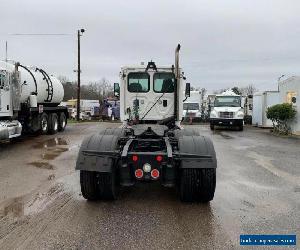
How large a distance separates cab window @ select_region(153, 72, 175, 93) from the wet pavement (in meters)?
2.49

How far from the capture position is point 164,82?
34.2 ft

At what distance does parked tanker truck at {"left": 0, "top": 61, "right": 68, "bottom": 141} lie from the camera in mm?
15672

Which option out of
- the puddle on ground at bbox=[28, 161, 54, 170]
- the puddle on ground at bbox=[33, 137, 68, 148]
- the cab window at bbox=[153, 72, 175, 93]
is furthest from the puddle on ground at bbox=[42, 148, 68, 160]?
the cab window at bbox=[153, 72, 175, 93]

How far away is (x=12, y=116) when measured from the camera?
53.7 feet

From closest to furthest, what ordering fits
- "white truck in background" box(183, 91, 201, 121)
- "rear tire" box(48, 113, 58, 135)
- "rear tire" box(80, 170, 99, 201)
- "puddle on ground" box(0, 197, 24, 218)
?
"puddle on ground" box(0, 197, 24, 218) → "rear tire" box(80, 170, 99, 201) → "rear tire" box(48, 113, 58, 135) → "white truck in background" box(183, 91, 201, 121)

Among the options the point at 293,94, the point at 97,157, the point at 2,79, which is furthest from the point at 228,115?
the point at 97,157

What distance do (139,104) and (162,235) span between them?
18.3ft

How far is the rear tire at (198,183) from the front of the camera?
650cm

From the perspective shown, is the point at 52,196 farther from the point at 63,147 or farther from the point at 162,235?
the point at 63,147

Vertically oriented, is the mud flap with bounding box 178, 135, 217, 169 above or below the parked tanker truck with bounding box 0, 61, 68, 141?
below

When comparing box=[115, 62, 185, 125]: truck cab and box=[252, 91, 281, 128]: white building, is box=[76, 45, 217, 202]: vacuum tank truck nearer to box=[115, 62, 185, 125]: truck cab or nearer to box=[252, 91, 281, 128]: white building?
box=[115, 62, 185, 125]: truck cab

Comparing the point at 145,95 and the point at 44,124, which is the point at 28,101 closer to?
the point at 44,124

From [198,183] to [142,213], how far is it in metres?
1.04

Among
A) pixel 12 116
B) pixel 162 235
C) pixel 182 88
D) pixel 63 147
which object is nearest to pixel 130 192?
pixel 162 235
